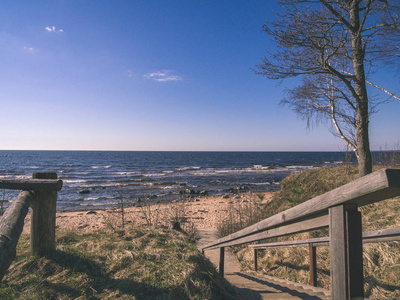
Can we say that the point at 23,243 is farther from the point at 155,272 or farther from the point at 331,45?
the point at 331,45

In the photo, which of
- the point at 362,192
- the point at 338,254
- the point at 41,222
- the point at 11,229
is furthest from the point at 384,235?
the point at 41,222

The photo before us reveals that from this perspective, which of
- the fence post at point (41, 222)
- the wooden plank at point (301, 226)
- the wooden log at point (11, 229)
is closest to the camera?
the wooden plank at point (301, 226)

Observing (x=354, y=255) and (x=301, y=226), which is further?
(x=301, y=226)

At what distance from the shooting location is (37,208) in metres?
3.05

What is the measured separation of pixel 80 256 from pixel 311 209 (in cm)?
298

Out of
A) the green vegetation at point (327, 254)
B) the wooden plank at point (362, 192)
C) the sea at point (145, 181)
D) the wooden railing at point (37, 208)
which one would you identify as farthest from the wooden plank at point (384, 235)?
the sea at point (145, 181)

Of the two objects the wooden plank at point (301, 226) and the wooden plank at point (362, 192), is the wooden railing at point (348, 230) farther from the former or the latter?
the wooden plank at point (301, 226)

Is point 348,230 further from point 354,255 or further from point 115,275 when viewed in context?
point 115,275

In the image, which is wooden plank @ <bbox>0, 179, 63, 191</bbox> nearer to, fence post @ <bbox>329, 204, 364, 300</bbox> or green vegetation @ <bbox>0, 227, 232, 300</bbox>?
green vegetation @ <bbox>0, 227, 232, 300</bbox>

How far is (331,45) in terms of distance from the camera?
4891 mm

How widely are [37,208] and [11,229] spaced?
90 cm

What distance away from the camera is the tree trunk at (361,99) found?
5.14m

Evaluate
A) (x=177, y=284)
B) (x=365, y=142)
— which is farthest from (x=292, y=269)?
(x=177, y=284)

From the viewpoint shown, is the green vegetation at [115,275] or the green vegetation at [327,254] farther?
the green vegetation at [327,254]
